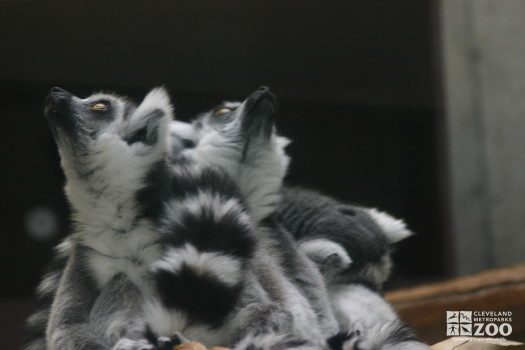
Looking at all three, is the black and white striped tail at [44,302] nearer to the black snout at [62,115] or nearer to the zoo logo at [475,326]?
the black snout at [62,115]

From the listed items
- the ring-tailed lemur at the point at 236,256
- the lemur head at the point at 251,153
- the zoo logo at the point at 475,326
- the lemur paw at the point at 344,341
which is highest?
the lemur head at the point at 251,153

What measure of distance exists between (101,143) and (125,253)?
275 mm

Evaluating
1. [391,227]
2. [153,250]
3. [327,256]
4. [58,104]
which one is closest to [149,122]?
[58,104]

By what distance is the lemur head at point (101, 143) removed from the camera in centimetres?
167

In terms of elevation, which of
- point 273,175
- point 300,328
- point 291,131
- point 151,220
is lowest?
point 300,328

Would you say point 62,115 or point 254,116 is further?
point 254,116

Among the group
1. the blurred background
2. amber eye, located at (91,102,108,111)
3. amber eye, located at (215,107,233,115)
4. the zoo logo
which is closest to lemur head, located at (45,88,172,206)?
amber eye, located at (91,102,108,111)

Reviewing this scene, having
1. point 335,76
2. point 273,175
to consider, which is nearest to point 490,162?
point 335,76

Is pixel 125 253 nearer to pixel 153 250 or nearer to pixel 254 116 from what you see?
pixel 153 250

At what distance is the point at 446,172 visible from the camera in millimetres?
3854

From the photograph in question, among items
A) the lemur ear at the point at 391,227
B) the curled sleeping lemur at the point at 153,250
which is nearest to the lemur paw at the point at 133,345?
the curled sleeping lemur at the point at 153,250

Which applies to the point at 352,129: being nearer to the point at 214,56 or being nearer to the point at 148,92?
the point at 214,56

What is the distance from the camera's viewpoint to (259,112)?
1.89 meters

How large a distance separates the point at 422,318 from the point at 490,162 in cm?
236
